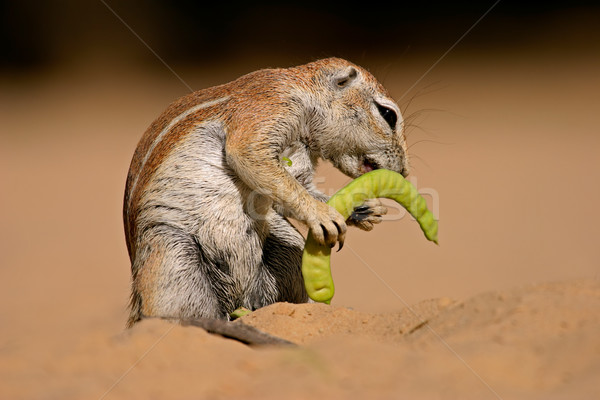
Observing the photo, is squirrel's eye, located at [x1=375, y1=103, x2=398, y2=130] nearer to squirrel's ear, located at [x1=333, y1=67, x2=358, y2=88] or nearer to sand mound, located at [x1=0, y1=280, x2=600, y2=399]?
squirrel's ear, located at [x1=333, y1=67, x2=358, y2=88]

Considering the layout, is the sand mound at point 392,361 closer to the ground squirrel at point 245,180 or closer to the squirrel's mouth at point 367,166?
the ground squirrel at point 245,180

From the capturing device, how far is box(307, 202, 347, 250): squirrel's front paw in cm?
480

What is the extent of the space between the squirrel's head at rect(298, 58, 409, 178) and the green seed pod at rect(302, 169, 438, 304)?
379 millimetres

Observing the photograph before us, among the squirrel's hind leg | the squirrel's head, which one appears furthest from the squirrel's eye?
the squirrel's hind leg

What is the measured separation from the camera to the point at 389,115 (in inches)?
221

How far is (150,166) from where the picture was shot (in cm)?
524

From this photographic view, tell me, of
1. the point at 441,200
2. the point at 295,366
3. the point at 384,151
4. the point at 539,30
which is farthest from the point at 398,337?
the point at 539,30

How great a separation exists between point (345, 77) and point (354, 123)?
39 cm

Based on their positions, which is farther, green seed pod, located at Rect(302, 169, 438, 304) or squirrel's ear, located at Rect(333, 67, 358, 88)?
squirrel's ear, located at Rect(333, 67, 358, 88)

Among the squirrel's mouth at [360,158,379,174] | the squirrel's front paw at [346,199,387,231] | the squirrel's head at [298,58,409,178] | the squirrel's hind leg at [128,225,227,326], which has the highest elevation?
the squirrel's head at [298,58,409,178]

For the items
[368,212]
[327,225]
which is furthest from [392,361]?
[368,212]

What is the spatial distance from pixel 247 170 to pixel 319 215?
62 centimetres

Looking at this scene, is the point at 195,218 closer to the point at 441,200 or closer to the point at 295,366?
the point at 295,366

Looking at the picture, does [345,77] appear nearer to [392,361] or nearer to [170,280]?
[170,280]
